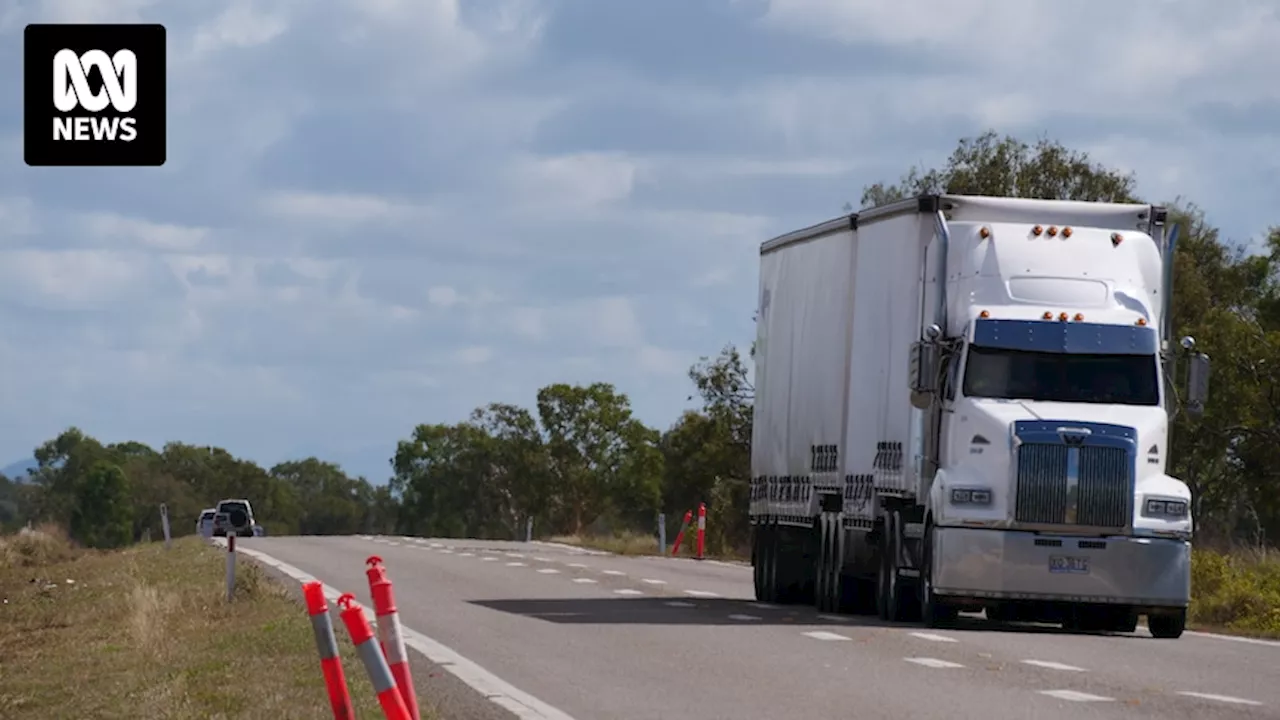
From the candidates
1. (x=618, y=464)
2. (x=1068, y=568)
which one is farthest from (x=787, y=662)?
(x=618, y=464)

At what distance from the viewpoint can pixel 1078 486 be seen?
2245cm

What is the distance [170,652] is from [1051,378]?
8.94 metres

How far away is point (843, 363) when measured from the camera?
26156mm

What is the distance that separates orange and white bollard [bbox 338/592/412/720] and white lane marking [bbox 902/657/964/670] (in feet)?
28.3

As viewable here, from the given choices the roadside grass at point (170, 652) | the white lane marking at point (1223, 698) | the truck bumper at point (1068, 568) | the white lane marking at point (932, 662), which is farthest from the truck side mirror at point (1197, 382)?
the roadside grass at point (170, 652)

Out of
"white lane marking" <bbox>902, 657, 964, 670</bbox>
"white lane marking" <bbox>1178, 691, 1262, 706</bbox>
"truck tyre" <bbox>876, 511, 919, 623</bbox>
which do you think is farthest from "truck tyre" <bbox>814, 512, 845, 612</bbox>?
"white lane marking" <bbox>1178, 691, 1262, 706</bbox>

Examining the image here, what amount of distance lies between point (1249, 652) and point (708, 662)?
5419 millimetres

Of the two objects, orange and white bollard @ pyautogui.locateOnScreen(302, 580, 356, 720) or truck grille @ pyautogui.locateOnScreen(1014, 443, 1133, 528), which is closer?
orange and white bollard @ pyautogui.locateOnScreen(302, 580, 356, 720)

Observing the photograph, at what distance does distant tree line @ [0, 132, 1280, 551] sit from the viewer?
47.3 meters

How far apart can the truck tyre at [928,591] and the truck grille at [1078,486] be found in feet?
3.26

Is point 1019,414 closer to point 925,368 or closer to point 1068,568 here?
point 925,368

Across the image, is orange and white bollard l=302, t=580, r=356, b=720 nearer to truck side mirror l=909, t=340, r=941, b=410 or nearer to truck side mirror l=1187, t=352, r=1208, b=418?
truck side mirror l=909, t=340, r=941, b=410

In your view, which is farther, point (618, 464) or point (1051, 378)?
point (618, 464)

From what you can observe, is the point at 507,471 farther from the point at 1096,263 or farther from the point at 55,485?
the point at 1096,263
